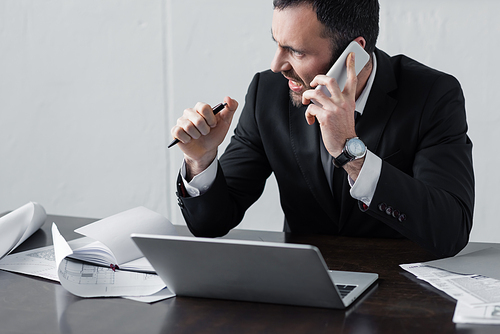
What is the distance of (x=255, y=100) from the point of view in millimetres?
1884

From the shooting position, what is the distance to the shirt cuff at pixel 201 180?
5.14 ft

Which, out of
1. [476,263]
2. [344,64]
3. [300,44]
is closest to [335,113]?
[344,64]

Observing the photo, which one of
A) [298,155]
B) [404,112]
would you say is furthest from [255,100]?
[404,112]

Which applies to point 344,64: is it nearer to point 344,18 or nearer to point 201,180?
point 344,18

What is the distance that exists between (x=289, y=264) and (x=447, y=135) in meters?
0.88

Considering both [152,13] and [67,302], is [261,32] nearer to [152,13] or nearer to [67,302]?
[152,13]

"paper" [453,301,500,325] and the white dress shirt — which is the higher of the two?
the white dress shirt

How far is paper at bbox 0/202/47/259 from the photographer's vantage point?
53.4 inches

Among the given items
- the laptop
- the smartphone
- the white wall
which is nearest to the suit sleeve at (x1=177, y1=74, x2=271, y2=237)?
the smartphone

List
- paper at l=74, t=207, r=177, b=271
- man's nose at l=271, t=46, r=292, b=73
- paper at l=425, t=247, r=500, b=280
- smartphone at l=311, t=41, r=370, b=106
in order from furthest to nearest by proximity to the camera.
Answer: man's nose at l=271, t=46, r=292, b=73 → smartphone at l=311, t=41, r=370, b=106 → paper at l=74, t=207, r=177, b=271 → paper at l=425, t=247, r=500, b=280

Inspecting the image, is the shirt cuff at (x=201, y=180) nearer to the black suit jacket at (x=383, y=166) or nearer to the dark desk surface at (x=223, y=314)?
the black suit jacket at (x=383, y=166)

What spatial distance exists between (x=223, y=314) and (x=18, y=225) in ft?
2.47

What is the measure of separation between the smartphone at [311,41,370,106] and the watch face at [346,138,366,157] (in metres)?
0.21

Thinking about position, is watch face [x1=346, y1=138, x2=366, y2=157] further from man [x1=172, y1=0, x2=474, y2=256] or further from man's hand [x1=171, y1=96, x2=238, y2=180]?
man's hand [x1=171, y1=96, x2=238, y2=180]
